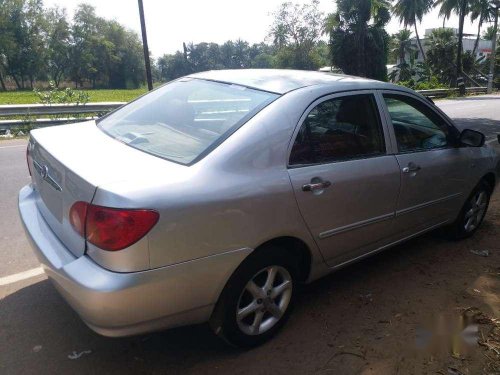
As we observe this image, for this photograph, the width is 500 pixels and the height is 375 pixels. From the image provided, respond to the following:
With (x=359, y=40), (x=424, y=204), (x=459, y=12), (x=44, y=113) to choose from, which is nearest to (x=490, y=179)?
(x=424, y=204)

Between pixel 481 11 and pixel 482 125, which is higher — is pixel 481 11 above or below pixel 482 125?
above

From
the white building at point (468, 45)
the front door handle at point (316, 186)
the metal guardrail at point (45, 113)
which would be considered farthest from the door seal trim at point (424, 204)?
the white building at point (468, 45)

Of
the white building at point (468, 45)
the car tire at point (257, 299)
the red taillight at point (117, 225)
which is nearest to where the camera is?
the red taillight at point (117, 225)

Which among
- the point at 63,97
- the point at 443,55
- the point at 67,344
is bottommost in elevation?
the point at 67,344

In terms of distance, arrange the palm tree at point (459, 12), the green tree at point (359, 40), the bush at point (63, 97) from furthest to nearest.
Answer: the palm tree at point (459, 12)
the green tree at point (359, 40)
the bush at point (63, 97)

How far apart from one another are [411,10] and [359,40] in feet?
80.3

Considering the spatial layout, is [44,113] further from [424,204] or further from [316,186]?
[316,186]

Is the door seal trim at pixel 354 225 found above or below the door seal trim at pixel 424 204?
above

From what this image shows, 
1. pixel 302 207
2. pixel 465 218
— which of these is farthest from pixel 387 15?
pixel 302 207

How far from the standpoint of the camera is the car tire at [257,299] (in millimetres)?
2422

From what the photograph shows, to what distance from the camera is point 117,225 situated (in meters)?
2.02

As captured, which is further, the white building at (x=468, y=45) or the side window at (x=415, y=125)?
the white building at (x=468, y=45)

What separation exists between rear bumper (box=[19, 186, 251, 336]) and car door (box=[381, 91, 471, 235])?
163 centimetres

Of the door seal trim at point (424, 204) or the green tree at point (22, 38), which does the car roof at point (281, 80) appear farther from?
the green tree at point (22, 38)
